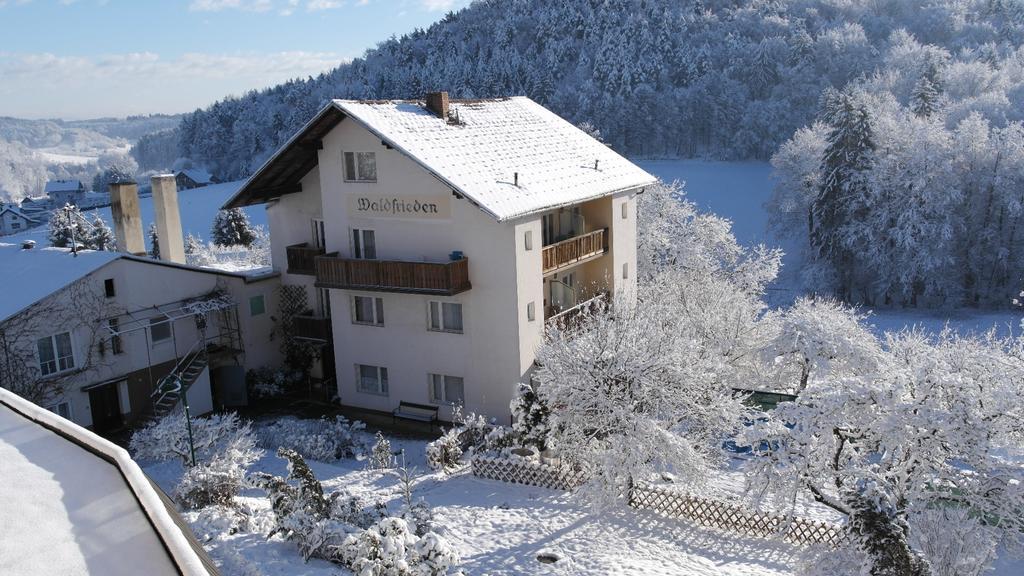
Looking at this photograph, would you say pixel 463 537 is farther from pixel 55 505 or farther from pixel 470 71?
pixel 470 71

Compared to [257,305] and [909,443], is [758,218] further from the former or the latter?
[909,443]

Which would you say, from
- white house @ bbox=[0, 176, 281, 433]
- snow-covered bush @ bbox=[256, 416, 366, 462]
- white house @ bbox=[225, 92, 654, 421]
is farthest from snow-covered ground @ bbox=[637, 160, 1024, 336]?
white house @ bbox=[0, 176, 281, 433]

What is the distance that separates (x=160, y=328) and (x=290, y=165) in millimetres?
7762

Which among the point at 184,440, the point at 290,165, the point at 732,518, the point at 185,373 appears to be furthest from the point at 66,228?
the point at 732,518

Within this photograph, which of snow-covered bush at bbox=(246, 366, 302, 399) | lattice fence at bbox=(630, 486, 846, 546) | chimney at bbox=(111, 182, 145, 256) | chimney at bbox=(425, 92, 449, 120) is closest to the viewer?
lattice fence at bbox=(630, 486, 846, 546)

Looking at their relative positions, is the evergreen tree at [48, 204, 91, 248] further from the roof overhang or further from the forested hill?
the forested hill

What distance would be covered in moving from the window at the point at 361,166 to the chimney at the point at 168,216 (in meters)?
8.83

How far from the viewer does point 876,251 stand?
54281mm

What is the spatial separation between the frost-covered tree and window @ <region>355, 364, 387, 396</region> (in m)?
16.2

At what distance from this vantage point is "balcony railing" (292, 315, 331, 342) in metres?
30.8

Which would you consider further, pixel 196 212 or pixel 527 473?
pixel 196 212

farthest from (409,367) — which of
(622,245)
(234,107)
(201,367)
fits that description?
(234,107)

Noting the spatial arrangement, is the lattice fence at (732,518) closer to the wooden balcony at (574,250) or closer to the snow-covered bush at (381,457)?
the snow-covered bush at (381,457)

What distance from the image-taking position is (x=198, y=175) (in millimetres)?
128125
